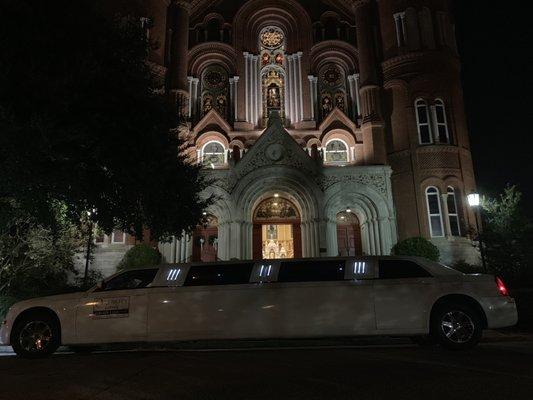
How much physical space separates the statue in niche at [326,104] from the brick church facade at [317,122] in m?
0.09

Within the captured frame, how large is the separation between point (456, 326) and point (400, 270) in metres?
1.30

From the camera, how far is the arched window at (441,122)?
24828 mm

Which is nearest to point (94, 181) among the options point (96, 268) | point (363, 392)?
point (363, 392)

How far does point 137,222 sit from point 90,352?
577 cm

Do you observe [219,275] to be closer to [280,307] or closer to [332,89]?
[280,307]

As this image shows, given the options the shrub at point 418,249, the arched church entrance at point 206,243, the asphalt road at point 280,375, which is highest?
the arched church entrance at point 206,243

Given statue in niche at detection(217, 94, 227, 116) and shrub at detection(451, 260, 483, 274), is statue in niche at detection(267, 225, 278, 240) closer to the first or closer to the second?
statue in niche at detection(217, 94, 227, 116)

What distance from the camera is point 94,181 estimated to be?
39.6ft

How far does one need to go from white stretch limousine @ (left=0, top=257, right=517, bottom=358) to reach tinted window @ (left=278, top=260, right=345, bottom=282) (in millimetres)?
18

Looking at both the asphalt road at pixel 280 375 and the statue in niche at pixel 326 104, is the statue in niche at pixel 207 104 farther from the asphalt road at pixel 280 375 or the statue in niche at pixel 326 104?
the asphalt road at pixel 280 375

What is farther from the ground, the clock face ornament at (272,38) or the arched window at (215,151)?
the clock face ornament at (272,38)

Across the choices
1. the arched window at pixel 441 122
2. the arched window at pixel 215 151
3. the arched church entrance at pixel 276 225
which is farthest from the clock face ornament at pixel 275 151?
the arched window at pixel 441 122

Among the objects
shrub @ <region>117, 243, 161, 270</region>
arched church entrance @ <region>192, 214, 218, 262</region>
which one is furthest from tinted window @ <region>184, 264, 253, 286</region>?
arched church entrance @ <region>192, 214, 218, 262</region>

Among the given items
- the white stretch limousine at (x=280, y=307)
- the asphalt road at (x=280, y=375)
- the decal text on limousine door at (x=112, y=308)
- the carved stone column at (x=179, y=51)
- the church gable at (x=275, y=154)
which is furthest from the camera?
the carved stone column at (x=179, y=51)
